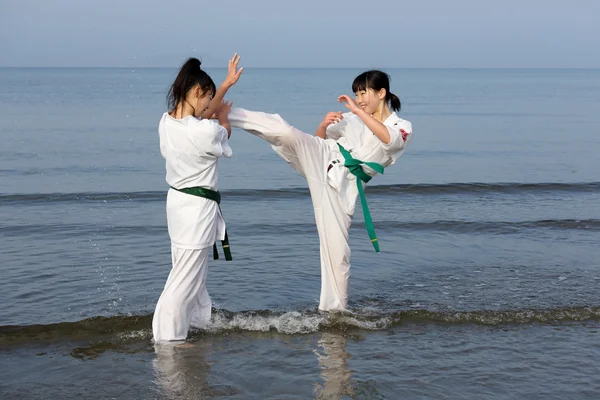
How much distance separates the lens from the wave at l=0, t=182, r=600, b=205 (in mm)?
13258

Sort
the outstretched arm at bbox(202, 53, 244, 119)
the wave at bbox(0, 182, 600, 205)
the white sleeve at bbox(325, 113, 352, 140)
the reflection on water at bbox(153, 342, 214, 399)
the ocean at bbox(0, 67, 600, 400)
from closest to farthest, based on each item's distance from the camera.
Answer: the reflection on water at bbox(153, 342, 214, 399), the ocean at bbox(0, 67, 600, 400), the outstretched arm at bbox(202, 53, 244, 119), the white sleeve at bbox(325, 113, 352, 140), the wave at bbox(0, 182, 600, 205)

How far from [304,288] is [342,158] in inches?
76.1

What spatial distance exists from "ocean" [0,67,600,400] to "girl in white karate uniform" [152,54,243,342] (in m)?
0.40

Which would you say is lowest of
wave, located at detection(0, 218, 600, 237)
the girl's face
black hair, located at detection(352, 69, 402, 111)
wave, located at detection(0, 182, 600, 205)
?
wave, located at detection(0, 218, 600, 237)

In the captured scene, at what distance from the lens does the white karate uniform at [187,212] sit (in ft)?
17.8

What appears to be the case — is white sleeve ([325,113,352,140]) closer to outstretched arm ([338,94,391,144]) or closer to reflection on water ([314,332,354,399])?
outstretched arm ([338,94,391,144])

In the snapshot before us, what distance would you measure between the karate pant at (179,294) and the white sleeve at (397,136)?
1634 millimetres

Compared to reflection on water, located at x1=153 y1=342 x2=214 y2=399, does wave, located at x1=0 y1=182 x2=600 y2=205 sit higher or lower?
higher

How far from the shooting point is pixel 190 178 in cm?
556

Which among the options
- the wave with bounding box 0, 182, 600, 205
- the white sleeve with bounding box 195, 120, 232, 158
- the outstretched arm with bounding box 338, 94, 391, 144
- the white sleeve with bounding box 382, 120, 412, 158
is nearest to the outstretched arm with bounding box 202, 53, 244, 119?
the white sleeve with bounding box 195, 120, 232, 158

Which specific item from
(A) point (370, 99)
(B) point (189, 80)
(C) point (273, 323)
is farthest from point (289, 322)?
(B) point (189, 80)

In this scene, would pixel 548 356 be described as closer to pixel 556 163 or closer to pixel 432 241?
pixel 432 241

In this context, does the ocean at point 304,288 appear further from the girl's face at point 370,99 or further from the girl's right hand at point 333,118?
the girl's face at point 370,99

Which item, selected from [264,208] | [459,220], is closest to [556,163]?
[459,220]
